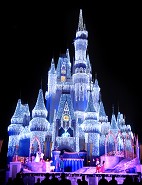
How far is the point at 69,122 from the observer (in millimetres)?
46719

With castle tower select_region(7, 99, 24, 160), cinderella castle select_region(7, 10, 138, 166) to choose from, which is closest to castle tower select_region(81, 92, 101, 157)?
cinderella castle select_region(7, 10, 138, 166)

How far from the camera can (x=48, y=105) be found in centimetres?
5131

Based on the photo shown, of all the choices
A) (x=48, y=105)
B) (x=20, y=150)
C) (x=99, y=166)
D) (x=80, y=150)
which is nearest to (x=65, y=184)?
(x=99, y=166)

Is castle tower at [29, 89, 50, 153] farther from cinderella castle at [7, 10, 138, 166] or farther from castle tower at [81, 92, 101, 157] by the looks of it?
castle tower at [81, 92, 101, 157]

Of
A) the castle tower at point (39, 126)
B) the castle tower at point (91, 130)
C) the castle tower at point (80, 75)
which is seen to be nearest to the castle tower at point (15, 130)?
the castle tower at point (39, 126)

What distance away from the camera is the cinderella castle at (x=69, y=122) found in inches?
1745

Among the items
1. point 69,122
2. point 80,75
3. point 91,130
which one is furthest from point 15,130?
point 80,75

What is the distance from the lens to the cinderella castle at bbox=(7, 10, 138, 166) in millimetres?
44312

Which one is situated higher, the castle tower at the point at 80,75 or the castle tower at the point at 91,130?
the castle tower at the point at 80,75

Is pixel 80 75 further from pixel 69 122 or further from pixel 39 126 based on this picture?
pixel 39 126

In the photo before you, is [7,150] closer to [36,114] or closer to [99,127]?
[36,114]

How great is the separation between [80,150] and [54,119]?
690 centimetres

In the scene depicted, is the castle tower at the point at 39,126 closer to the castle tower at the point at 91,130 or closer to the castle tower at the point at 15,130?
the castle tower at the point at 15,130

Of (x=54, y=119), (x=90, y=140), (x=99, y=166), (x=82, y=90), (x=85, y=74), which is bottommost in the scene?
(x=99, y=166)
